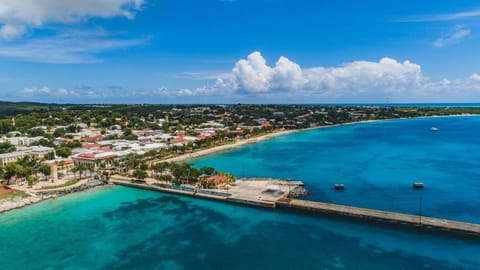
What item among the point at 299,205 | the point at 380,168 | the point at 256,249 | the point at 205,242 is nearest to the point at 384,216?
the point at 299,205

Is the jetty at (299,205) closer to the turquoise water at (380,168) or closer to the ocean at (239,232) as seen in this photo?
the ocean at (239,232)

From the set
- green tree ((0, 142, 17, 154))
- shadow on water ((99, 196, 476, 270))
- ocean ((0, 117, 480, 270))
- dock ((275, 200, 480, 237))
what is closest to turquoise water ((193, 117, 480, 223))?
ocean ((0, 117, 480, 270))

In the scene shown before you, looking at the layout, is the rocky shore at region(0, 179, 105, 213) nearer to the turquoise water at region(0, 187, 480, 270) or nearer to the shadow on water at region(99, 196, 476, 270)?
the turquoise water at region(0, 187, 480, 270)

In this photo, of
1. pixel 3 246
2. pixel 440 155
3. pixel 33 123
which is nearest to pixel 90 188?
pixel 3 246

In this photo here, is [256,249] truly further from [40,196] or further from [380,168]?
[380,168]

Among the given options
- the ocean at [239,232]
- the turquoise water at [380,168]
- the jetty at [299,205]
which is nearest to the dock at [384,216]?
the jetty at [299,205]

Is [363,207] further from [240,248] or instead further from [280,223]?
[240,248]
